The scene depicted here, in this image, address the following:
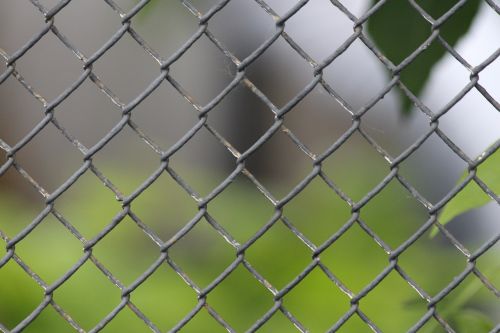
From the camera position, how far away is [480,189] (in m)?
1.11

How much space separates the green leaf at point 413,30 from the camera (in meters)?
1.11

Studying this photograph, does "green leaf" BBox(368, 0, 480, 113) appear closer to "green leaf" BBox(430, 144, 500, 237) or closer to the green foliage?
"green leaf" BBox(430, 144, 500, 237)

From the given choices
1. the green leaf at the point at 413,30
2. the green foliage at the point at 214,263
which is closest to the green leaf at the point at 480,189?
the green leaf at the point at 413,30

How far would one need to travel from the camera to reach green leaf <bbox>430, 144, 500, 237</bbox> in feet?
3.59

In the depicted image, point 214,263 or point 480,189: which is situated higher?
point 214,263

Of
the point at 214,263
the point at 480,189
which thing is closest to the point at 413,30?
the point at 480,189

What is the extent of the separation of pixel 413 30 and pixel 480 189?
21 centimetres

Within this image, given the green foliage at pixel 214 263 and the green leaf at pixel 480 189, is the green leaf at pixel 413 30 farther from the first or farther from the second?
the green foliage at pixel 214 263

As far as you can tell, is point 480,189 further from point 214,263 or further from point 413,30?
point 214,263

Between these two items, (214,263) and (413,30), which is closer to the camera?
(413,30)

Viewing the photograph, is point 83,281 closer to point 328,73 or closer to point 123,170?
point 123,170

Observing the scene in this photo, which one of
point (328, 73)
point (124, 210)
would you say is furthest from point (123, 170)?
point (124, 210)

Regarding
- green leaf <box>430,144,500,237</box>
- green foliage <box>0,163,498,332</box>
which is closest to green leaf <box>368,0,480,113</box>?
green leaf <box>430,144,500,237</box>

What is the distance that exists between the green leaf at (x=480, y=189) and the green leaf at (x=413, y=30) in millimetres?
121
